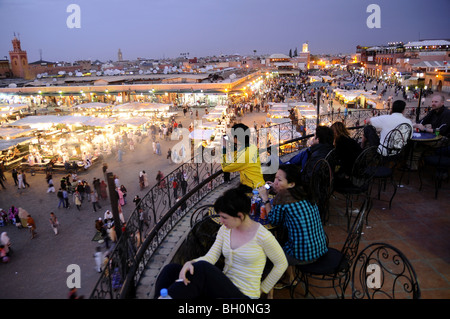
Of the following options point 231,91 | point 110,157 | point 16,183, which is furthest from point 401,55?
point 16,183

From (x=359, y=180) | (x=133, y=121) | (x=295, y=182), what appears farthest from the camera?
(x=133, y=121)

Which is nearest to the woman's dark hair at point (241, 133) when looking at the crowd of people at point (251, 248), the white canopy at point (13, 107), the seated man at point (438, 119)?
the crowd of people at point (251, 248)

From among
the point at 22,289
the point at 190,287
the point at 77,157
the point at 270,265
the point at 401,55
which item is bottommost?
the point at 22,289

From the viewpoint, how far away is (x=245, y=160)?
12.4ft

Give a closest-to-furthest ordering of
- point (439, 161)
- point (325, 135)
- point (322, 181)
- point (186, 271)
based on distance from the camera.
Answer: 1. point (186, 271)
2. point (322, 181)
3. point (325, 135)
4. point (439, 161)

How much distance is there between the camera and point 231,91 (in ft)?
100

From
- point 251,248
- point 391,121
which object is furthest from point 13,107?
point 251,248

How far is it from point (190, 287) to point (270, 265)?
86cm

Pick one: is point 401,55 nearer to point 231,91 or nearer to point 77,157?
point 231,91

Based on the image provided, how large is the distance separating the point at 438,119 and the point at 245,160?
13.6ft

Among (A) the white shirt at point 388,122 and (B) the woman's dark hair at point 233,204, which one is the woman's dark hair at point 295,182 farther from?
(A) the white shirt at point 388,122

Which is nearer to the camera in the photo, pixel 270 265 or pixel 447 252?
pixel 270 265

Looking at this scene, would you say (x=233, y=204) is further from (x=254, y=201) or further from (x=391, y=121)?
(x=391, y=121)
